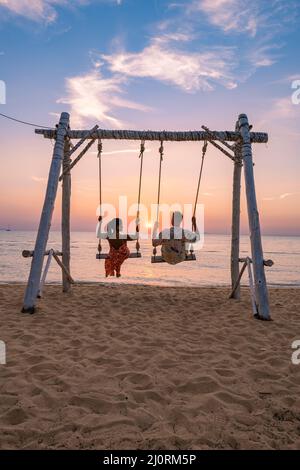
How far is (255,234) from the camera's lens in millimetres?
6277

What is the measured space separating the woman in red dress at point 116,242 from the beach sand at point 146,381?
137 cm

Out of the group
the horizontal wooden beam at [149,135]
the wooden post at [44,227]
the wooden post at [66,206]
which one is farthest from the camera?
the wooden post at [66,206]

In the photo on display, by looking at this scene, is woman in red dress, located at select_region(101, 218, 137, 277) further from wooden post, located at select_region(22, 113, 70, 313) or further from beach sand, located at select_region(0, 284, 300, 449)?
beach sand, located at select_region(0, 284, 300, 449)

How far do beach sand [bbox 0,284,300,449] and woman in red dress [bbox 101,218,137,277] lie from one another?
137 cm

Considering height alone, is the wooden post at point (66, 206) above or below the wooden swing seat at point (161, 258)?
above

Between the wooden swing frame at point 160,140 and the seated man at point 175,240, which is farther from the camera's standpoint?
the seated man at point 175,240

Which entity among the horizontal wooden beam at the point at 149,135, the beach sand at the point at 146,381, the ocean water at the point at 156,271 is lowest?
the ocean water at the point at 156,271

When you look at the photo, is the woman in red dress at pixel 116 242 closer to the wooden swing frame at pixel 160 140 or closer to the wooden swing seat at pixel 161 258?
the wooden swing seat at pixel 161 258

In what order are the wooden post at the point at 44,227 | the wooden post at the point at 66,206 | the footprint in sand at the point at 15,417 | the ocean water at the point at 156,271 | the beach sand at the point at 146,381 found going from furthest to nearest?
the ocean water at the point at 156,271, the wooden post at the point at 66,206, the wooden post at the point at 44,227, the footprint in sand at the point at 15,417, the beach sand at the point at 146,381

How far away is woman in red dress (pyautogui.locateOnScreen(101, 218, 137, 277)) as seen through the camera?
6.99 m

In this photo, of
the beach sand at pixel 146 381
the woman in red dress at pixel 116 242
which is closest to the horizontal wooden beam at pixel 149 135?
the woman in red dress at pixel 116 242

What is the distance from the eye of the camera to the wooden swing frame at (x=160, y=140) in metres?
6.07

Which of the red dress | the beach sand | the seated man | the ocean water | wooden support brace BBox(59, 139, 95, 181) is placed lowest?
the ocean water

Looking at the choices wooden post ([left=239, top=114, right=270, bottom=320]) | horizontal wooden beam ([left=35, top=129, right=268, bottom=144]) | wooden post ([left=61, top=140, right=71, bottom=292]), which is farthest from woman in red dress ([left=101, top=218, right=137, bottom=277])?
wooden post ([left=239, top=114, right=270, bottom=320])
